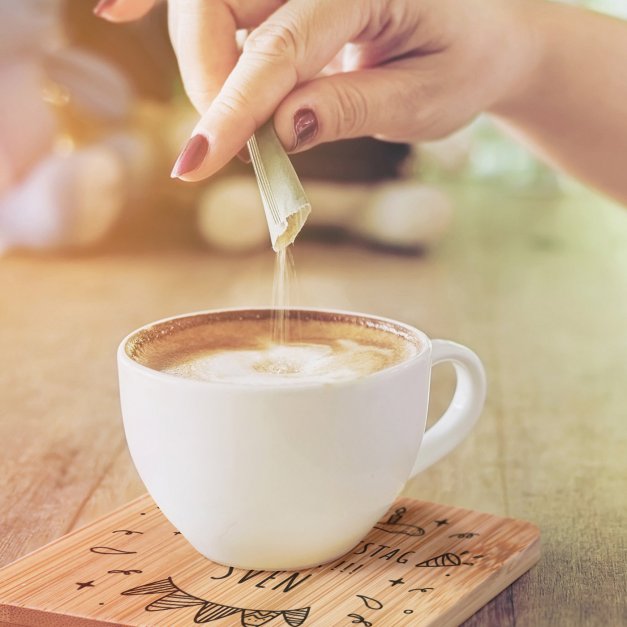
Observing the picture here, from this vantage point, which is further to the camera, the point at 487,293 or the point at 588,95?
the point at 487,293

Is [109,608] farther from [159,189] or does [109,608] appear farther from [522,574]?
[159,189]

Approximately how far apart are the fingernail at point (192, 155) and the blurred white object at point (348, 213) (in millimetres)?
1209

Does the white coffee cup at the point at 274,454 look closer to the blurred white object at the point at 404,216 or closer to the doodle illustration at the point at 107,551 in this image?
the doodle illustration at the point at 107,551

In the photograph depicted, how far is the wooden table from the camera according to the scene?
25.5 inches

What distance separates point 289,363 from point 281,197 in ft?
0.35

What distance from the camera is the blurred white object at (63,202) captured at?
5.67 ft

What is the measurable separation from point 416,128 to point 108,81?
1.19 meters

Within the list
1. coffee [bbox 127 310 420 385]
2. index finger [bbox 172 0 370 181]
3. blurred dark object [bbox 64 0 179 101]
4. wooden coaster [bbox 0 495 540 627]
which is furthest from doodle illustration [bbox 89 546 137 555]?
blurred dark object [bbox 64 0 179 101]

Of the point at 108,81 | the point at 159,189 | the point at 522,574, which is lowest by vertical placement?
the point at 522,574

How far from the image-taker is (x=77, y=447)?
81 cm

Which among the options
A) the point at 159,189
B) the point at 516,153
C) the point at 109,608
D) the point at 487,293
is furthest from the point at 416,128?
the point at 516,153

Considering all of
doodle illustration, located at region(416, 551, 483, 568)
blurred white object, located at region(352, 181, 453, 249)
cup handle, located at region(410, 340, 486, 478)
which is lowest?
doodle illustration, located at region(416, 551, 483, 568)

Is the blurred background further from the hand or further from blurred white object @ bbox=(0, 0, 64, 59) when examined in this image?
the hand

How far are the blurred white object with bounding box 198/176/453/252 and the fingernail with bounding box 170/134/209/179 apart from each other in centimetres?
121
